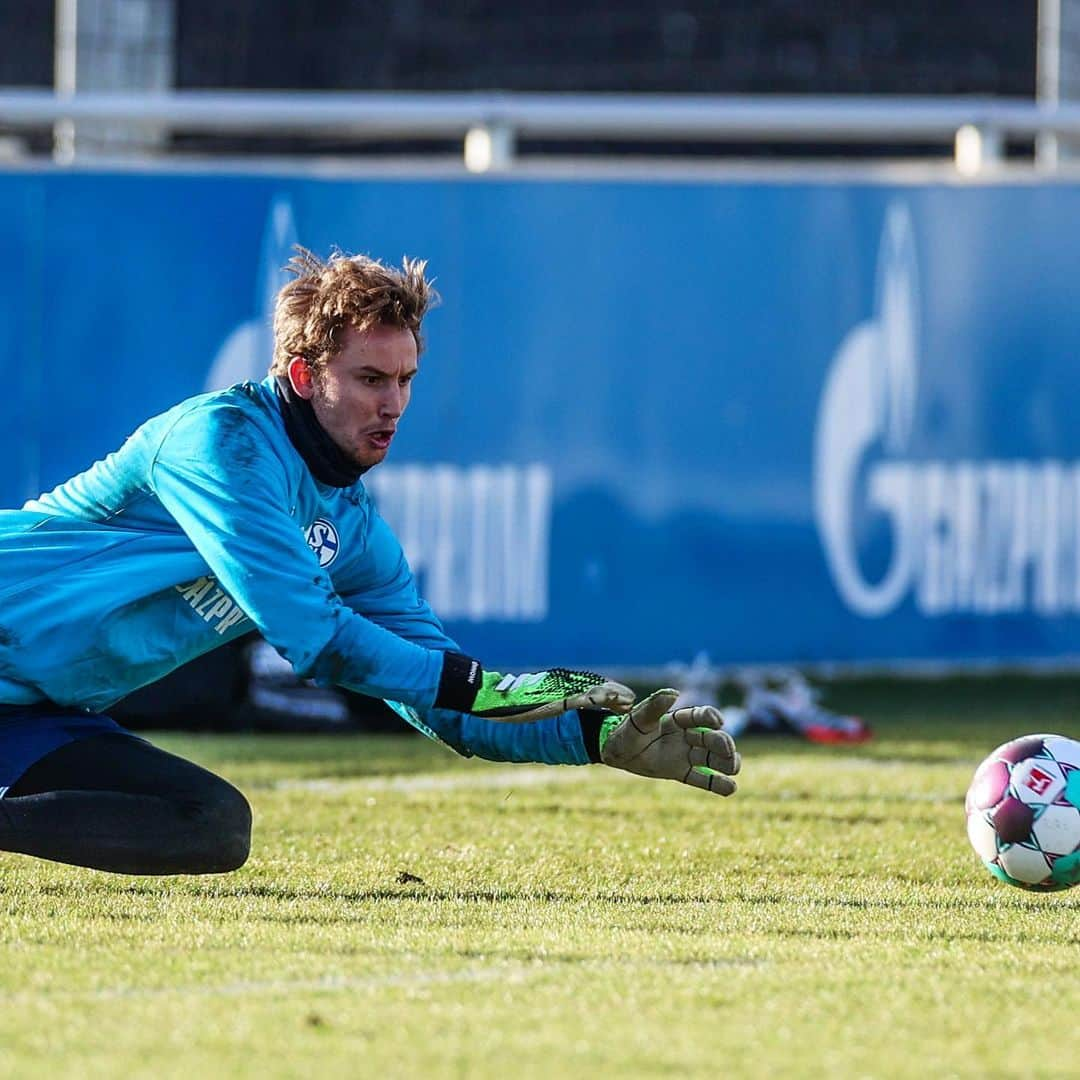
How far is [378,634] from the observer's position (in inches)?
218

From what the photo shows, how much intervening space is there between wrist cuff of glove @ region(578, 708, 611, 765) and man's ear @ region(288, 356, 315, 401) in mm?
1113

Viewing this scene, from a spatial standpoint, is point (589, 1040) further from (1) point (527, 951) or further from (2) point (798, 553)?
(2) point (798, 553)

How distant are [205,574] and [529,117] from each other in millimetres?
6238

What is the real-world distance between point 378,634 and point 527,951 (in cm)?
89

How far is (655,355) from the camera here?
11.5m

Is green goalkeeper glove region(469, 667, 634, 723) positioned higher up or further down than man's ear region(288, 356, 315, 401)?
further down

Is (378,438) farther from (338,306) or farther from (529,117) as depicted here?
(529,117)

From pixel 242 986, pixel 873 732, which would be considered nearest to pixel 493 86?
pixel 873 732

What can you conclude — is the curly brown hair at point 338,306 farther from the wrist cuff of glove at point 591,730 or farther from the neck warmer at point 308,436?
the wrist cuff of glove at point 591,730

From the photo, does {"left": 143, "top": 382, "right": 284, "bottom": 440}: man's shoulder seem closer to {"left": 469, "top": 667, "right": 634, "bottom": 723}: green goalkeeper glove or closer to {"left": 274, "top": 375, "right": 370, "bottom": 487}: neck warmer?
{"left": 274, "top": 375, "right": 370, "bottom": 487}: neck warmer

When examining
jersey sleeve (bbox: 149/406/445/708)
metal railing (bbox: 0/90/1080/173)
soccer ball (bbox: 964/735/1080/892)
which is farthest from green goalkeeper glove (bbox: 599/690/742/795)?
metal railing (bbox: 0/90/1080/173)

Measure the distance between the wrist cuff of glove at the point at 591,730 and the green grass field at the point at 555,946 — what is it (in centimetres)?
42

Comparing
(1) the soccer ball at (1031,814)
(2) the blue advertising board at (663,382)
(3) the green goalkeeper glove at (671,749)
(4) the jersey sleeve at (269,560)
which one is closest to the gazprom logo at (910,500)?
(2) the blue advertising board at (663,382)

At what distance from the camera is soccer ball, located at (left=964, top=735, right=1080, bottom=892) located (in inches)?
233
